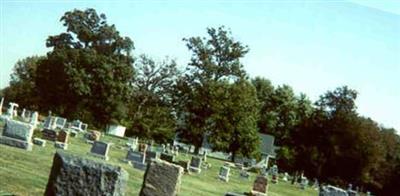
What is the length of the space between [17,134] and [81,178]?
13254mm

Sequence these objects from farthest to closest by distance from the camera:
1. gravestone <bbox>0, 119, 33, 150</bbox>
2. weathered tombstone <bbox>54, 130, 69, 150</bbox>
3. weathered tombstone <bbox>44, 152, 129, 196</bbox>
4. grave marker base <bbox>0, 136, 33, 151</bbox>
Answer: weathered tombstone <bbox>54, 130, 69, 150</bbox> → gravestone <bbox>0, 119, 33, 150</bbox> → grave marker base <bbox>0, 136, 33, 151</bbox> → weathered tombstone <bbox>44, 152, 129, 196</bbox>

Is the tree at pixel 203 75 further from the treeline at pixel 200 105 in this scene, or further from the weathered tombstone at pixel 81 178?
the weathered tombstone at pixel 81 178

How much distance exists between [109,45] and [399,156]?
42.1 meters

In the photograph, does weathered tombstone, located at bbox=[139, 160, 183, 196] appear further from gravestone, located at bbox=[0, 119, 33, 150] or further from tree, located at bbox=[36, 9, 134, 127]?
tree, located at bbox=[36, 9, 134, 127]

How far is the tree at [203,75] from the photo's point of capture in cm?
7262

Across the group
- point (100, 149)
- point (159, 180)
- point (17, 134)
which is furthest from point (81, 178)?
point (100, 149)

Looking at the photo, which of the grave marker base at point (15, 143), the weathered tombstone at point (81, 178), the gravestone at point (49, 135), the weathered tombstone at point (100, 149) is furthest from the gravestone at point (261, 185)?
the weathered tombstone at point (81, 178)

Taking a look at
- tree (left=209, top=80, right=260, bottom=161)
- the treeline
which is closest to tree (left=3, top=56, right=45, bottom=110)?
the treeline

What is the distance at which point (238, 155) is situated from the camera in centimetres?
8444

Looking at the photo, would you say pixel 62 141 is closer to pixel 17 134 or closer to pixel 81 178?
pixel 17 134

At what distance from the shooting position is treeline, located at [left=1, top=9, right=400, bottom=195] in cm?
6362

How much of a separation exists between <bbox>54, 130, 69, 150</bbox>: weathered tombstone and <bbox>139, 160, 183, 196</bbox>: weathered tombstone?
15501 mm

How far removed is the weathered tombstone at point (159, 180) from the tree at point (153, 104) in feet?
217

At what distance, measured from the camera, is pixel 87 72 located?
229ft
